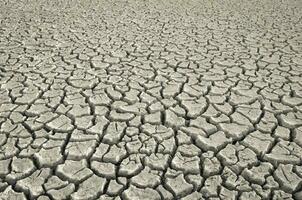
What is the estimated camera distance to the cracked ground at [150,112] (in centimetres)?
178

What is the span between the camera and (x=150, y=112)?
2.40 metres

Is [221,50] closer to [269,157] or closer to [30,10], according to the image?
[269,157]

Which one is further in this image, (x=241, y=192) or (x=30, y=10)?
(x=30, y=10)

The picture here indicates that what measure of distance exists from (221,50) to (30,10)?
319 centimetres

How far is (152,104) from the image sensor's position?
2500 mm

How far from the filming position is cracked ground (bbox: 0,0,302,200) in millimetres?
1780

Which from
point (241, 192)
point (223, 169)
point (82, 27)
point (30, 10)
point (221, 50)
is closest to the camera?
point (241, 192)

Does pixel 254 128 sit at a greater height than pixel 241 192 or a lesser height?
greater

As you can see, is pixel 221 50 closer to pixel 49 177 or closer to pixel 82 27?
pixel 82 27

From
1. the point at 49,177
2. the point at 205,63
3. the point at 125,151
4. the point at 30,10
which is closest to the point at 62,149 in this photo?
the point at 49,177

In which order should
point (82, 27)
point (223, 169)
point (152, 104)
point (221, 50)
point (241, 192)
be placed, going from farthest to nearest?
point (82, 27)
point (221, 50)
point (152, 104)
point (223, 169)
point (241, 192)

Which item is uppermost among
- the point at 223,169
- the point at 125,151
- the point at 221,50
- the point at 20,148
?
the point at 221,50

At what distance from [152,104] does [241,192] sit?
1.00m

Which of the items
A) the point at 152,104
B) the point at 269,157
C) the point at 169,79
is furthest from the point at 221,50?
the point at 269,157
